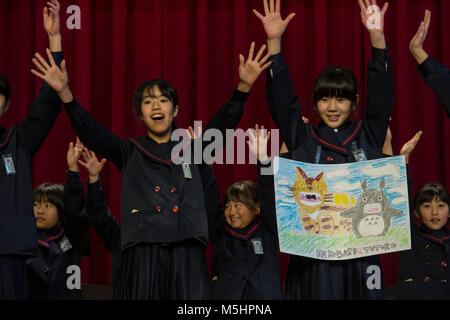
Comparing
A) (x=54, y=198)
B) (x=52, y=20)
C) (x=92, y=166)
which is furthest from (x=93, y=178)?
(x=52, y=20)

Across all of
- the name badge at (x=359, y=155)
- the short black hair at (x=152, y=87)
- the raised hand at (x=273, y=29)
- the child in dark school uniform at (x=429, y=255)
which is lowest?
the child in dark school uniform at (x=429, y=255)

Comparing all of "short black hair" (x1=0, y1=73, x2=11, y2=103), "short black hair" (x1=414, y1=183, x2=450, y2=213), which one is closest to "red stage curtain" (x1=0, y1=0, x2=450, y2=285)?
"short black hair" (x1=414, y1=183, x2=450, y2=213)

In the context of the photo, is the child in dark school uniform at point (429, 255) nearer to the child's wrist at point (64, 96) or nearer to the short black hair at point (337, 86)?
the short black hair at point (337, 86)

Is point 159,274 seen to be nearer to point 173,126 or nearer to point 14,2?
point 173,126

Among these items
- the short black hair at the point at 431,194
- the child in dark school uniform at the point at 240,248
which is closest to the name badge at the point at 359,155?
the child in dark school uniform at the point at 240,248

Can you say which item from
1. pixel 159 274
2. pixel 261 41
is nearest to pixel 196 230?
pixel 159 274

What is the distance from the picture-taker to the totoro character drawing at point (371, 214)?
2520 mm

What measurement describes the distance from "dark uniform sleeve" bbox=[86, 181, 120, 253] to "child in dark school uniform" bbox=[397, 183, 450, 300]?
153cm

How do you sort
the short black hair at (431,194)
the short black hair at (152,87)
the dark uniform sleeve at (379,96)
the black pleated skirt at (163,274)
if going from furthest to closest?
the short black hair at (431,194) → the short black hair at (152,87) → the dark uniform sleeve at (379,96) → the black pleated skirt at (163,274)

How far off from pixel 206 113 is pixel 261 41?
1.99 feet

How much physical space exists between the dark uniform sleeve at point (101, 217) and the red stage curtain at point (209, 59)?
0.83m

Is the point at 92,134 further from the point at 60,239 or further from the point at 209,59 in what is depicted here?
the point at 209,59

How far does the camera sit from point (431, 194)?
138 inches

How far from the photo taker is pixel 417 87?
14.1ft
